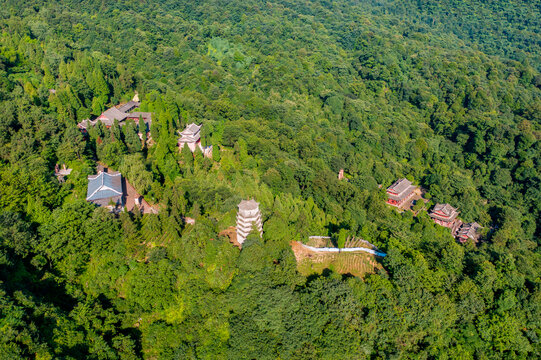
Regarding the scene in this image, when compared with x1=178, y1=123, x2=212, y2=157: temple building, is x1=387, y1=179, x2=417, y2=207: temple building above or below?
below

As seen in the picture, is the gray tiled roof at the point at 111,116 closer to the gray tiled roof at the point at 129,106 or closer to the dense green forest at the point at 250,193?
the dense green forest at the point at 250,193

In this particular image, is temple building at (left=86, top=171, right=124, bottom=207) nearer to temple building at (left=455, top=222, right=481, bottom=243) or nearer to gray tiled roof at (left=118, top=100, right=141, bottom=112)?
gray tiled roof at (left=118, top=100, right=141, bottom=112)

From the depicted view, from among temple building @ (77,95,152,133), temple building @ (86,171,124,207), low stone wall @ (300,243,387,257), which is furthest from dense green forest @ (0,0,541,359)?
temple building @ (86,171,124,207)

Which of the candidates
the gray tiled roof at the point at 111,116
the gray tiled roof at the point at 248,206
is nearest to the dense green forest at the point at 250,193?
the gray tiled roof at the point at 111,116

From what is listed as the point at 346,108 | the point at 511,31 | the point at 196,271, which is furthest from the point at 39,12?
the point at 511,31

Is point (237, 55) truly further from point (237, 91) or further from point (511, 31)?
point (511, 31)
